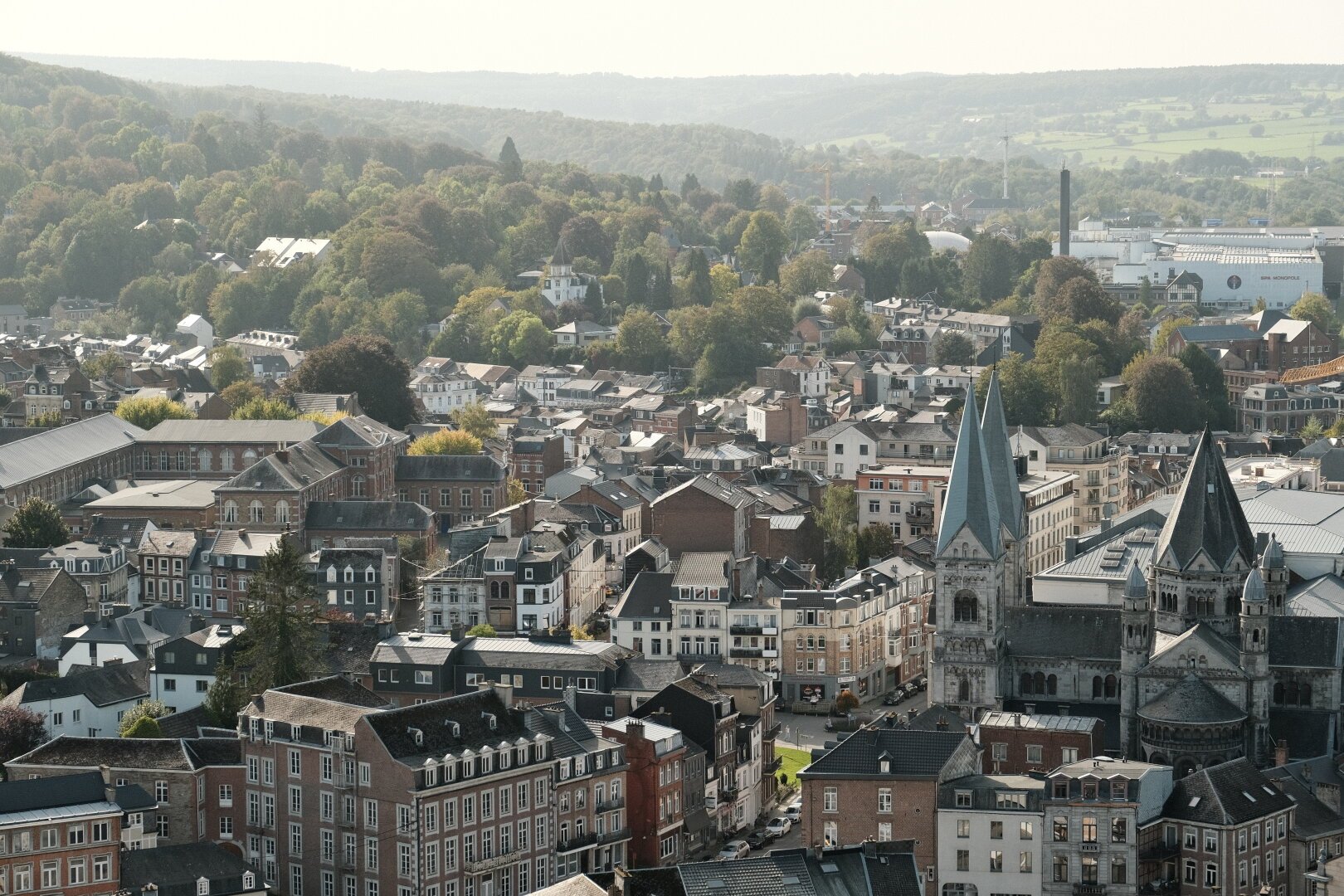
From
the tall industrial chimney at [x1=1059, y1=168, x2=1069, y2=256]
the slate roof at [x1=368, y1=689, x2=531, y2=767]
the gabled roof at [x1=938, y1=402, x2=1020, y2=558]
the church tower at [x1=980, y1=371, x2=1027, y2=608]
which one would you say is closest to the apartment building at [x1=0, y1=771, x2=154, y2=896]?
the slate roof at [x1=368, y1=689, x2=531, y2=767]

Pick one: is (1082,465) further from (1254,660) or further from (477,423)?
(1254,660)

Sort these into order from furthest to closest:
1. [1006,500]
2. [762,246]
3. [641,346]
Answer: [762,246] < [641,346] < [1006,500]

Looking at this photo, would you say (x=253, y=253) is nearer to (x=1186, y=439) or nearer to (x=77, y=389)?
(x=77, y=389)

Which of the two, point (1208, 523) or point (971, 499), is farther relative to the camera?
point (971, 499)

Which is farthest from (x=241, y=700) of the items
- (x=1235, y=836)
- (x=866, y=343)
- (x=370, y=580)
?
(x=866, y=343)

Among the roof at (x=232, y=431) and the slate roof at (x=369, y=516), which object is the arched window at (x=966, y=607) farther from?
the roof at (x=232, y=431)

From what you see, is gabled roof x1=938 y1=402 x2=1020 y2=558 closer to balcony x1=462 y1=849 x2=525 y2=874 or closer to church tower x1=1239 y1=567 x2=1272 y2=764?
church tower x1=1239 y1=567 x2=1272 y2=764

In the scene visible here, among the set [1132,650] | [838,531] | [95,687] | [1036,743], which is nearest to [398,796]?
[1036,743]
